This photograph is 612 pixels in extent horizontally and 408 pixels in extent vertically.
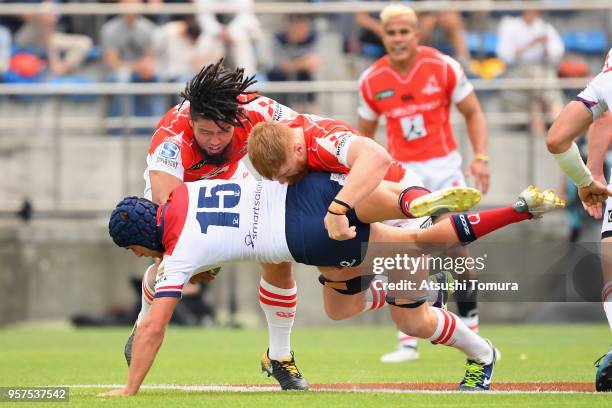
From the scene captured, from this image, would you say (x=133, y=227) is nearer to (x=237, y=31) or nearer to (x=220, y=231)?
(x=220, y=231)

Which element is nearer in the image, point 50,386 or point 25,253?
point 50,386

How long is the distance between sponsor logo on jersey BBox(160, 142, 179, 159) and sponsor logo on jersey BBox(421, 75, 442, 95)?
331 centimetres

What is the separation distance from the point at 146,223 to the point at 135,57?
10677 millimetres

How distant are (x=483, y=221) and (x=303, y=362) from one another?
416 centimetres

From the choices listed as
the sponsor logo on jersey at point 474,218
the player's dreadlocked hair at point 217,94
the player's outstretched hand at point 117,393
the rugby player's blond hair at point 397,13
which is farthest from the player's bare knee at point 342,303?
the rugby player's blond hair at point 397,13

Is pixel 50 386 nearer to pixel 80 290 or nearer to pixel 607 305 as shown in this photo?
pixel 607 305

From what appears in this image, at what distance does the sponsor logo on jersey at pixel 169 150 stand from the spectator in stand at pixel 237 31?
854 cm

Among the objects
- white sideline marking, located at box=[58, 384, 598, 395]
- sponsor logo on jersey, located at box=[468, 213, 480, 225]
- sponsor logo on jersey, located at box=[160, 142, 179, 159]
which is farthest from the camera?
sponsor logo on jersey, located at box=[160, 142, 179, 159]

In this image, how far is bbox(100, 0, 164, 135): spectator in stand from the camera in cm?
1720

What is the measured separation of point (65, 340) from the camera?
558 inches

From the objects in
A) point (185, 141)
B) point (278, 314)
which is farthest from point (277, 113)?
point (278, 314)

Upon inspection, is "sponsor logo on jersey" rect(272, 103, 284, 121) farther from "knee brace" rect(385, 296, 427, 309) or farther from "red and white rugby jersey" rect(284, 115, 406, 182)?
"knee brace" rect(385, 296, 427, 309)

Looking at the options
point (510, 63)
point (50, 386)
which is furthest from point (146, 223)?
point (510, 63)

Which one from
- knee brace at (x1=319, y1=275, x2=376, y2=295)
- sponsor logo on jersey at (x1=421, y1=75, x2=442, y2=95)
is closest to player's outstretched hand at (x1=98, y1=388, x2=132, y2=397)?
knee brace at (x1=319, y1=275, x2=376, y2=295)
